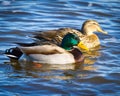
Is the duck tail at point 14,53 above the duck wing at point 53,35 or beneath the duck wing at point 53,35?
beneath

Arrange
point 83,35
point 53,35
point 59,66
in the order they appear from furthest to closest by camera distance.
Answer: point 83,35 < point 53,35 < point 59,66

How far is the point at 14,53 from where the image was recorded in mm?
11758

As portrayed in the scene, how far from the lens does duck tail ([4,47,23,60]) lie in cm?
1173

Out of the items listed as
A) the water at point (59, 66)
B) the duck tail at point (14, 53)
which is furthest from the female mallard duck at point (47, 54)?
the water at point (59, 66)

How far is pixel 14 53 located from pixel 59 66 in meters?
0.98

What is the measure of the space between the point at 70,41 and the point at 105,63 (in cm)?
91

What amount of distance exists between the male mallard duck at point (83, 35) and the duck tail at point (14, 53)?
55.6 inches

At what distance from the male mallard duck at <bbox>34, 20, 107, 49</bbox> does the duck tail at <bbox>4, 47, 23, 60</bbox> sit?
4.64ft

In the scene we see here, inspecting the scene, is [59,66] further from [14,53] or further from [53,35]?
[53,35]

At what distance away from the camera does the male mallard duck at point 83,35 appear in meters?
13.1

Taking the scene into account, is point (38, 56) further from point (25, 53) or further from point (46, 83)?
point (46, 83)

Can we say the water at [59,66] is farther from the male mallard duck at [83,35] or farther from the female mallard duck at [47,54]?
the male mallard duck at [83,35]

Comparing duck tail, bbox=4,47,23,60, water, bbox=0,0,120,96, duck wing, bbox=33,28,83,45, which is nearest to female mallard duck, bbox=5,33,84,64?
duck tail, bbox=4,47,23,60

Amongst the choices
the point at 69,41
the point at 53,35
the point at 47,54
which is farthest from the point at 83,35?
the point at 47,54
